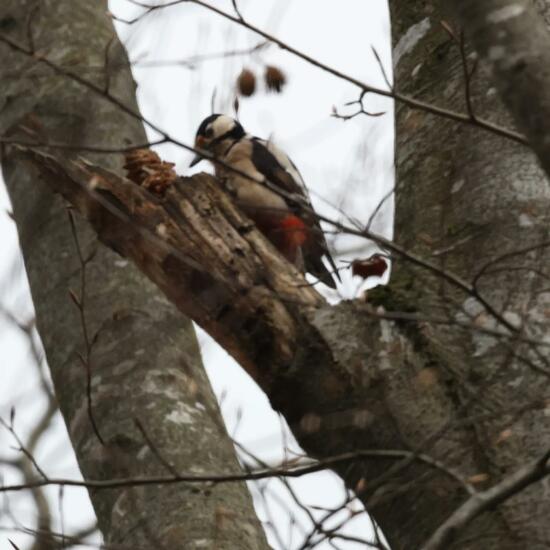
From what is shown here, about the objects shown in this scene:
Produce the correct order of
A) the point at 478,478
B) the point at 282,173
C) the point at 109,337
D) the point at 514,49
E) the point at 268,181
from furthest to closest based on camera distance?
the point at 282,173
the point at 268,181
the point at 109,337
the point at 478,478
the point at 514,49

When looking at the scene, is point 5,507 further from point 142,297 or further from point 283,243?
point 283,243

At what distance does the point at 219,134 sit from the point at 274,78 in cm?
148

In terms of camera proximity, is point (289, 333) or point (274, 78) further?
point (274, 78)

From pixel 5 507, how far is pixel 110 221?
2.72 feet

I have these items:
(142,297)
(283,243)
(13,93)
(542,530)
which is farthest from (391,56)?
(542,530)

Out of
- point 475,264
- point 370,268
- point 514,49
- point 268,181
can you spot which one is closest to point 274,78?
point 268,181

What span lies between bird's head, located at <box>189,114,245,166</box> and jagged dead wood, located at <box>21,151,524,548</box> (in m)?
1.92

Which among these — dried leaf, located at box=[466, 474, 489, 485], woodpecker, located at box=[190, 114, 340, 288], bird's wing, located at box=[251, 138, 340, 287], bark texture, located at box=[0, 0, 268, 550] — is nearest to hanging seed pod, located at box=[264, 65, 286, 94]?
woodpecker, located at box=[190, 114, 340, 288]

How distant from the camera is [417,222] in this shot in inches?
136

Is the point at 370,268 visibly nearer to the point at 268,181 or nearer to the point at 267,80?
the point at 267,80

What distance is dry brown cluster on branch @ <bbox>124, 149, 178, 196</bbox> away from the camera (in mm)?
3486

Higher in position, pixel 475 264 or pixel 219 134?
pixel 219 134

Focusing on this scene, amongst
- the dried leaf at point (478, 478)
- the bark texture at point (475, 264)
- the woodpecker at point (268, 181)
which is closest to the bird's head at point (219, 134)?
the woodpecker at point (268, 181)

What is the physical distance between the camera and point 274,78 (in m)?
3.89
